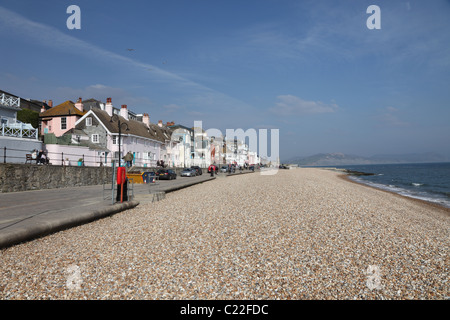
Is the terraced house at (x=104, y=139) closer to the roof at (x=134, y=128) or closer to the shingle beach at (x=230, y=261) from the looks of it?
the roof at (x=134, y=128)

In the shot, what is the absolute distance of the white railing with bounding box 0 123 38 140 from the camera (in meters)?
27.4

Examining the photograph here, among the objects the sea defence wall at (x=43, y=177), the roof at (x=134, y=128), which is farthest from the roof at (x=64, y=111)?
the sea defence wall at (x=43, y=177)

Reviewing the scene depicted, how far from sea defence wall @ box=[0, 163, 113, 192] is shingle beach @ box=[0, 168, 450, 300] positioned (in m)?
11.5

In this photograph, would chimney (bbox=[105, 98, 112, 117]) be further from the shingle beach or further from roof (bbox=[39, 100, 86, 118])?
the shingle beach

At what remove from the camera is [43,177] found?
2122cm

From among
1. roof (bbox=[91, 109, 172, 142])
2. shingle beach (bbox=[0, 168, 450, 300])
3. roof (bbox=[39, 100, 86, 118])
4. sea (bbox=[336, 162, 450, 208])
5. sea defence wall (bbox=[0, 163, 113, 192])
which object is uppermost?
roof (bbox=[39, 100, 86, 118])

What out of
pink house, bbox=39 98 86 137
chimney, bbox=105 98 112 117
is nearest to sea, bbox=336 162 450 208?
chimney, bbox=105 98 112 117

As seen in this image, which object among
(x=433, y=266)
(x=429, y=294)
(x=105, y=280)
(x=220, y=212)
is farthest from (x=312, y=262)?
(x=220, y=212)

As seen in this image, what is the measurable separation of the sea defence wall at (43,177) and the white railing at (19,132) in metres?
8.23

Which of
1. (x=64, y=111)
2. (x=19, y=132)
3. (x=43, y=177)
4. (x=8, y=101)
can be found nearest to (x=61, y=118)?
(x=64, y=111)

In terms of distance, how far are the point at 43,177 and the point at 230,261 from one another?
1980 centimetres

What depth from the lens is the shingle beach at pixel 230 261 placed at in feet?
17.0
